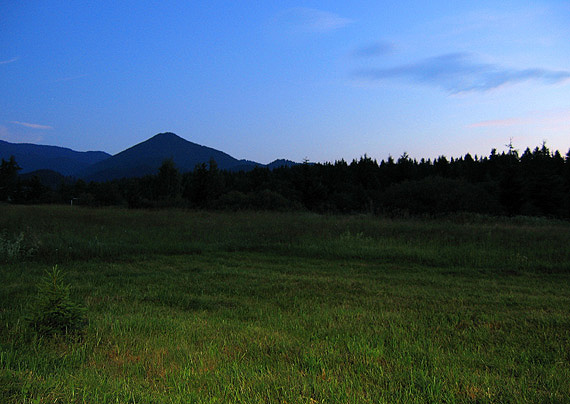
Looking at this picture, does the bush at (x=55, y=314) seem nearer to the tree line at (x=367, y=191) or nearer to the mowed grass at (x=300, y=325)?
the mowed grass at (x=300, y=325)

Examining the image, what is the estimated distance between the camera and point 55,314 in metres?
3.93

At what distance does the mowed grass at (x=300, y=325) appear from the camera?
9.00ft

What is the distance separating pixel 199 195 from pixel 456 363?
148ft

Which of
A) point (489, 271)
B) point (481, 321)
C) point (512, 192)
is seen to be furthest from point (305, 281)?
point (512, 192)

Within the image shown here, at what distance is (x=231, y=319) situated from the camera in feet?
Result: 15.9

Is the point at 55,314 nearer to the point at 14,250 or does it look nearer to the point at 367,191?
the point at 14,250

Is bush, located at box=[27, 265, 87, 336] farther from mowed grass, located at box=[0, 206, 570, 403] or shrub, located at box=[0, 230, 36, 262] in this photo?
shrub, located at box=[0, 230, 36, 262]

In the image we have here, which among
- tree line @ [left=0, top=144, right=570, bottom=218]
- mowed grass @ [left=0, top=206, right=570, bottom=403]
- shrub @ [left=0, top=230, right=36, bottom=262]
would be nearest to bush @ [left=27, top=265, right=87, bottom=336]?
mowed grass @ [left=0, top=206, right=570, bottom=403]

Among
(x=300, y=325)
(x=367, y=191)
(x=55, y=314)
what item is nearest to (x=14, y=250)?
(x=55, y=314)

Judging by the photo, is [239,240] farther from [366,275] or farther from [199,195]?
[199,195]

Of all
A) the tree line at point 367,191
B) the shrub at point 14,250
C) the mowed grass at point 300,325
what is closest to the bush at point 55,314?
the mowed grass at point 300,325

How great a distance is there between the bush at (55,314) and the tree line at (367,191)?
16.2 meters

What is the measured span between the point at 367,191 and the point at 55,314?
6360cm

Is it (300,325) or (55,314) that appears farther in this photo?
(300,325)
